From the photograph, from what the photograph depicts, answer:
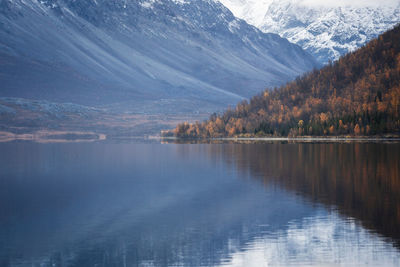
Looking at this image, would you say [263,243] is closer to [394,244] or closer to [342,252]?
[342,252]

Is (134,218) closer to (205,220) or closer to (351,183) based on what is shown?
(205,220)

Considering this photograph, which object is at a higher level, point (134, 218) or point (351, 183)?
point (351, 183)

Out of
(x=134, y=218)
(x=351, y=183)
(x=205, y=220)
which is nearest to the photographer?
(x=205, y=220)

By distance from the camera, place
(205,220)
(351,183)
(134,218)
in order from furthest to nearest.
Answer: (351,183), (134,218), (205,220)

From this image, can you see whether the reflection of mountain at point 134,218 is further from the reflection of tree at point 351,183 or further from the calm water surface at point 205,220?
the reflection of tree at point 351,183

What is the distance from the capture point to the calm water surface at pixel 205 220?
33.6 metres

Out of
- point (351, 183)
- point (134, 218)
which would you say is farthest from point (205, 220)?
point (351, 183)

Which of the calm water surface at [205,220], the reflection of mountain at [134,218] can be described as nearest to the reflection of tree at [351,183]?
the calm water surface at [205,220]

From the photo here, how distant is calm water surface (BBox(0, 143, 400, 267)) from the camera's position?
110 feet

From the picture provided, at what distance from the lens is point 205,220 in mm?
43344

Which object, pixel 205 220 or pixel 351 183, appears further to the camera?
pixel 351 183

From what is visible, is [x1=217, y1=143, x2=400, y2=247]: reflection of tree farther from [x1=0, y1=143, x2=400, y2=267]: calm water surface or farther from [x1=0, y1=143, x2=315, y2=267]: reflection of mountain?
[x1=0, y1=143, x2=315, y2=267]: reflection of mountain

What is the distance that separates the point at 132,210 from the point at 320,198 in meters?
16.4

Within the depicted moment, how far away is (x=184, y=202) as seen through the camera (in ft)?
173
